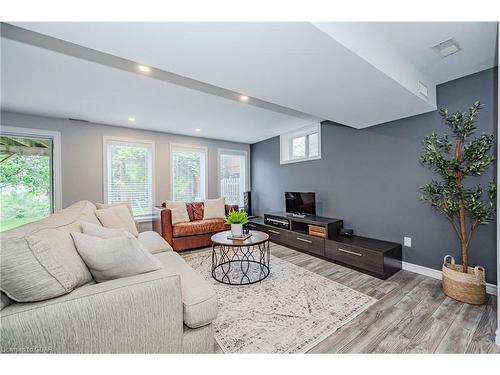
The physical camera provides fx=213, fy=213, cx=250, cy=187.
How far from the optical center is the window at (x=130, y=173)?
13.5ft

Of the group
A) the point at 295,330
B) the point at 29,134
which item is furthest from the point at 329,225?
the point at 29,134

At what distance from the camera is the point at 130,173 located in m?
4.33

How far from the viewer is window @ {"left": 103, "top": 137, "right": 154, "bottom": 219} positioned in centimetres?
411

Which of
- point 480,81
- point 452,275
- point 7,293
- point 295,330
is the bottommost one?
point 295,330

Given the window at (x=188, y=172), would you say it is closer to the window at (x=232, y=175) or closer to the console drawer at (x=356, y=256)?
the window at (x=232, y=175)

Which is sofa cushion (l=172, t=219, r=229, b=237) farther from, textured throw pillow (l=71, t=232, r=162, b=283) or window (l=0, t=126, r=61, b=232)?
textured throw pillow (l=71, t=232, r=162, b=283)

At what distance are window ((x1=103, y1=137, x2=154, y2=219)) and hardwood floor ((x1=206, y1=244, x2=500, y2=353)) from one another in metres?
3.68

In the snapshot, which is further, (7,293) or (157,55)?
(157,55)

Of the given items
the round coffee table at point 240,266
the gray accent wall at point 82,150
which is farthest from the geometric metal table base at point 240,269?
the gray accent wall at point 82,150

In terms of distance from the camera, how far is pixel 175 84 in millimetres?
2545

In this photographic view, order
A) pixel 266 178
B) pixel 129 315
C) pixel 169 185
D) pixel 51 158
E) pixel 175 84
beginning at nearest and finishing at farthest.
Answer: pixel 129 315 < pixel 175 84 < pixel 51 158 < pixel 169 185 < pixel 266 178

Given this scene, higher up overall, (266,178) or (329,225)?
(266,178)

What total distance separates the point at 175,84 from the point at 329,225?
2917 mm
